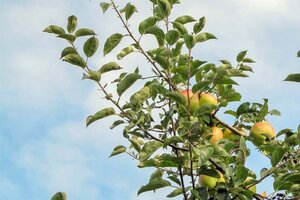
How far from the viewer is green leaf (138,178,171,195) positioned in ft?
13.1

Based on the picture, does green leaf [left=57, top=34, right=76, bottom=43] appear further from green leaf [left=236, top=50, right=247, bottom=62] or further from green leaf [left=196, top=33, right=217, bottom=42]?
green leaf [left=236, top=50, right=247, bottom=62]

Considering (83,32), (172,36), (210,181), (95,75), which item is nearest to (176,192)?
(210,181)

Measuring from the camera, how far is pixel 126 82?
3.95 meters

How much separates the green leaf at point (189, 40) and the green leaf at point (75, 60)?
76cm

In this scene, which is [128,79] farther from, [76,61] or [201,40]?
[201,40]

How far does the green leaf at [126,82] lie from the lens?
3.92 meters

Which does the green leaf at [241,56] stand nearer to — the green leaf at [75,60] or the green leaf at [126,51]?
the green leaf at [126,51]

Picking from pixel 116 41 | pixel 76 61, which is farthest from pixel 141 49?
pixel 76 61

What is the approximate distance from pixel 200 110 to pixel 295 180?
828mm

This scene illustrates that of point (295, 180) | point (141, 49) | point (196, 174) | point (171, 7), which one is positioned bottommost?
point (295, 180)

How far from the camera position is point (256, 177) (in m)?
4.18

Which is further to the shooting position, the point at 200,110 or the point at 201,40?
the point at 201,40

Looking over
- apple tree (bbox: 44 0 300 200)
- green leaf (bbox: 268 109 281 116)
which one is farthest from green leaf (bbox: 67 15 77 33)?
green leaf (bbox: 268 109 281 116)

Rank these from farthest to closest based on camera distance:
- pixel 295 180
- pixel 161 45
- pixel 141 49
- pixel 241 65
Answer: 1. pixel 241 65
2. pixel 161 45
3. pixel 141 49
4. pixel 295 180
